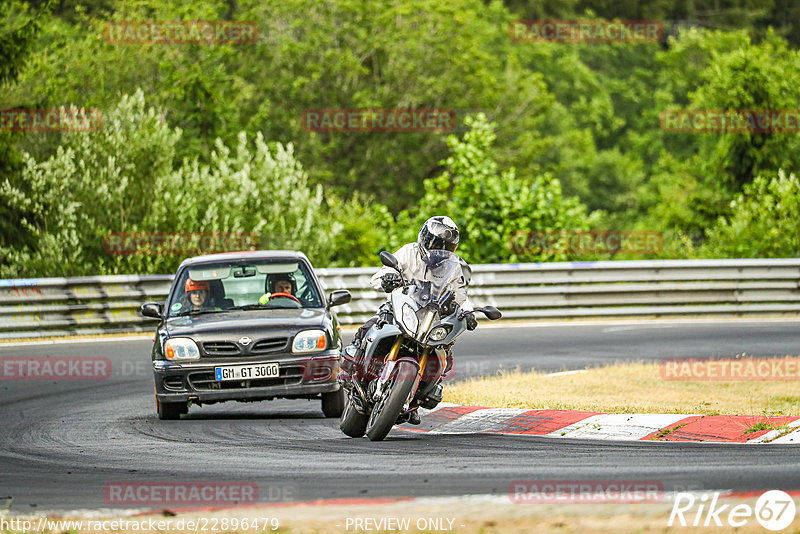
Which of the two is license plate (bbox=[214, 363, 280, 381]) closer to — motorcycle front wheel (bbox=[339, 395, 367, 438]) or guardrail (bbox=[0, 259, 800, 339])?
motorcycle front wheel (bbox=[339, 395, 367, 438])

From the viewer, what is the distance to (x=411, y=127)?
51.7 metres

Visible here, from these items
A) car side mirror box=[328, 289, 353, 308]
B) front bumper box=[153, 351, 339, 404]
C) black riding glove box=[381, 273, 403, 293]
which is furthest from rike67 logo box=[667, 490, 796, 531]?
car side mirror box=[328, 289, 353, 308]

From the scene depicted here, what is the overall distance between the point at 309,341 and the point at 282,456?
9.07ft

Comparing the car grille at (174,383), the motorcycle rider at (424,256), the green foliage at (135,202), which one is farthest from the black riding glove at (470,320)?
the green foliage at (135,202)

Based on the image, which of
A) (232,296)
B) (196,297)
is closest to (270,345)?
(196,297)

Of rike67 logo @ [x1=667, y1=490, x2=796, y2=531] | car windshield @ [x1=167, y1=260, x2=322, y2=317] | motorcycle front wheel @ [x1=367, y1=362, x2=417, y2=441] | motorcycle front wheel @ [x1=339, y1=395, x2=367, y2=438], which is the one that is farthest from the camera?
car windshield @ [x1=167, y1=260, x2=322, y2=317]

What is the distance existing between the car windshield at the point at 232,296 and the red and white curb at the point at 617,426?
7.18 ft

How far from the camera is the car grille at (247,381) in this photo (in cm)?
1112

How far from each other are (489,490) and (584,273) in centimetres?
1649

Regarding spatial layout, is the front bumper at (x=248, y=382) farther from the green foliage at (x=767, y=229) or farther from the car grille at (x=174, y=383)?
the green foliage at (x=767, y=229)

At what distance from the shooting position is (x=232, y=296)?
1284 centimetres

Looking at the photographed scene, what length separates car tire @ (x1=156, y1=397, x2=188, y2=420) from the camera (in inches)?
449

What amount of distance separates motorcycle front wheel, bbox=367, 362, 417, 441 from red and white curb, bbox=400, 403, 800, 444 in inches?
47.8

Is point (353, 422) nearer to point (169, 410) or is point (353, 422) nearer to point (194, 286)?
point (169, 410)
